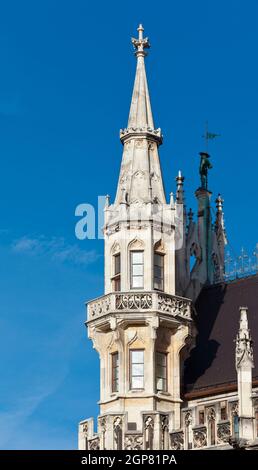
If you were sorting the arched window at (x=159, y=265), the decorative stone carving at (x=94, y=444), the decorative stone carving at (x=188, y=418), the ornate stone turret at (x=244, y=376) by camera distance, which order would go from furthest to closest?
the arched window at (x=159, y=265)
the decorative stone carving at (x=94, y=444)
the decorative stone carving at (x=188, y=418)
the ornate stone turret at (x=244, y=376)

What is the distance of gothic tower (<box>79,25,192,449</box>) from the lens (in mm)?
72000

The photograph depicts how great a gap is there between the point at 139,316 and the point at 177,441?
15.3 ft

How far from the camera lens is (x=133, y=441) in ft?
233

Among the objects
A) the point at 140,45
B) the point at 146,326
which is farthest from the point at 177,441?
the point at 140,45

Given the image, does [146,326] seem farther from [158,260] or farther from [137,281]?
[158,260]

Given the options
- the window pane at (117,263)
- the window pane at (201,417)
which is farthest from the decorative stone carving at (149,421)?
the window pane at (117,263)

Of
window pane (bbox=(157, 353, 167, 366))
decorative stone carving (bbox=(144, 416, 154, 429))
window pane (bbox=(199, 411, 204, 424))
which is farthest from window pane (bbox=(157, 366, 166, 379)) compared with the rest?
window pane (bbox=(199, 411, 204, 424))

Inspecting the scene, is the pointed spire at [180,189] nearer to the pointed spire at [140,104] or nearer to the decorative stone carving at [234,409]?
the pointed spire at [140,104]

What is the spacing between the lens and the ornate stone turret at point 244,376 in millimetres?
68438

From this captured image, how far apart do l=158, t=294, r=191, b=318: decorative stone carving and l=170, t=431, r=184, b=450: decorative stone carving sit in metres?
4.55

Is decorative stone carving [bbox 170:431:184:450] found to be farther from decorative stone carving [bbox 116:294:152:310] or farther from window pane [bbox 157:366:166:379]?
decorative stone carving [bbox 116:294:152:310]

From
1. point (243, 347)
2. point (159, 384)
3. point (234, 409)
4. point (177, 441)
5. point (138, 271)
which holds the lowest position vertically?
point (177, 441)

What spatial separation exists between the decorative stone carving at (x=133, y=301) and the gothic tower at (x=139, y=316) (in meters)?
0.03
